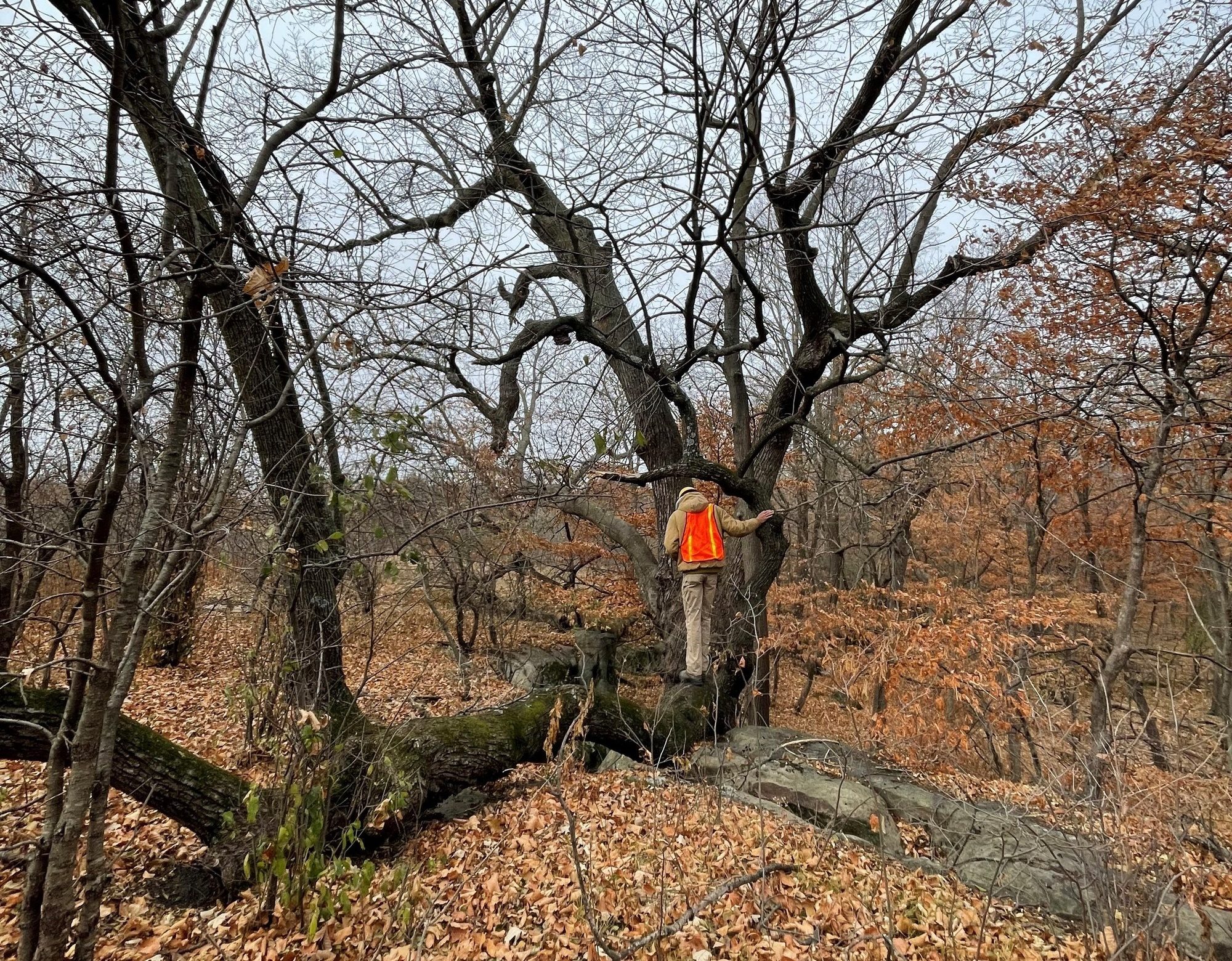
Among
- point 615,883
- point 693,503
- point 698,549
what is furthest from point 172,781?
point 693,503

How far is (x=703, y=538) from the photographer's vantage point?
6.15m

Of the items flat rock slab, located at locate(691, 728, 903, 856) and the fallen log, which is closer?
the fallen log

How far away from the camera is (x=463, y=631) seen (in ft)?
33.4

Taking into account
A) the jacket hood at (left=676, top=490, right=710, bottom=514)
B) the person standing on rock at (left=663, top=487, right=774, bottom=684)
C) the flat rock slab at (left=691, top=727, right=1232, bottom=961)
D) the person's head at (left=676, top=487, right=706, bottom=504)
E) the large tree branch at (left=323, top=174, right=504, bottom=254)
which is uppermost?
the large tree branch at (left=323, top=174, right=504, bottom=254)

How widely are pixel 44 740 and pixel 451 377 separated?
10.4 feet

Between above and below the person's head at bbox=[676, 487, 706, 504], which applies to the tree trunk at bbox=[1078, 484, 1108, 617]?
below

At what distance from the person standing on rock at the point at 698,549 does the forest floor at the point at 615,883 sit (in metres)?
1.61

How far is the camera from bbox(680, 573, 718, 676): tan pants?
6293mm

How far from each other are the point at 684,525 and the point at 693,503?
0.28m

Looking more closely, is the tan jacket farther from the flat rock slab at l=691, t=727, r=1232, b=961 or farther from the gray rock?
the gray rock

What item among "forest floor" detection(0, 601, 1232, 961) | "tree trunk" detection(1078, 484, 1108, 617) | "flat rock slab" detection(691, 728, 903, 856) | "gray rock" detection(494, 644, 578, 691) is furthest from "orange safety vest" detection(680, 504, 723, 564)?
"tree trunk" detection(1078, 484, 1108, 617)

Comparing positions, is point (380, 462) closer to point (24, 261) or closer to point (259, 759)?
point (24, 261)

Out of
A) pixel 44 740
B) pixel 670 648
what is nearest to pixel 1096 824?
pixel 670 648

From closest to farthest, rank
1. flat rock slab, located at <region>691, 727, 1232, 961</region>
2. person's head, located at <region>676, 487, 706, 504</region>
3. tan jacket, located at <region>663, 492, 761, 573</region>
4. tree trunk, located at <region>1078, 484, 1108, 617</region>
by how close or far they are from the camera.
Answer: flat rock slab, located at <region>691, 727, 1232, 961</region> < tan jacket, located at <region>663, 492, 761, 573</region> < person's head, located at <region>676, 487, 706, 504</region> < tree trunk, located at <region>1078, 484, 1108, 617</region>
